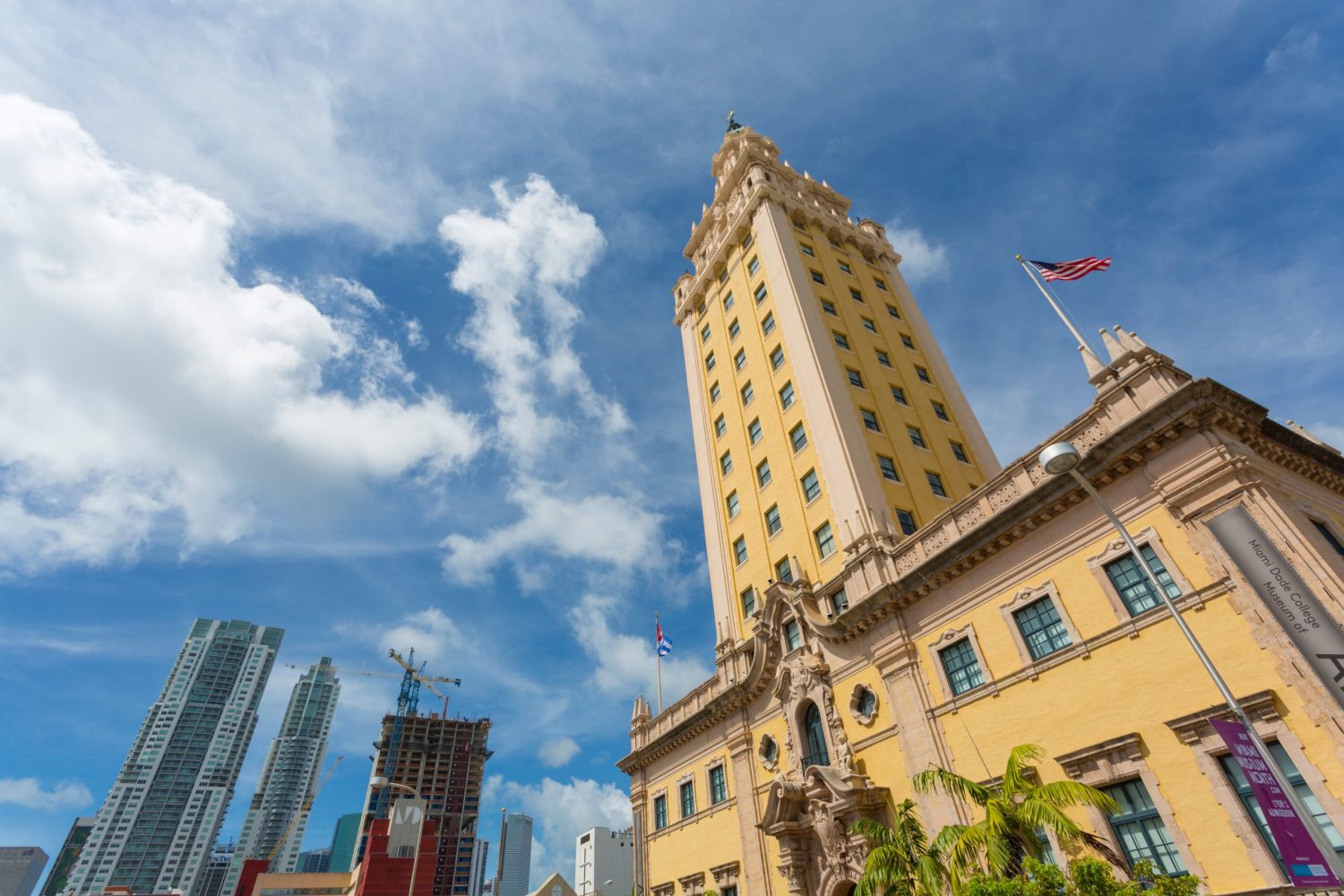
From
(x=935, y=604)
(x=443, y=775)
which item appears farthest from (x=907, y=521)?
(x=443, y=775)

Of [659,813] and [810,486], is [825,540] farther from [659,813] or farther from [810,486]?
[659,813]

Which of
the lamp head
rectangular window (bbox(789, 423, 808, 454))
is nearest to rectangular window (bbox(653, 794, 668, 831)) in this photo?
rectangular window (bbox(789, 423, 808, 454))

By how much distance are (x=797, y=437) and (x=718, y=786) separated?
18.9m

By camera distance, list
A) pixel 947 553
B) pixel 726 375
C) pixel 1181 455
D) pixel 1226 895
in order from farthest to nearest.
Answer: pixel 726 375, pixel 947 553, pixel 1181 455, pixel 1226 895

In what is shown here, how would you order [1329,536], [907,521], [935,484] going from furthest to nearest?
1. [935,484]
2. [907,521]
3. [1329,536]

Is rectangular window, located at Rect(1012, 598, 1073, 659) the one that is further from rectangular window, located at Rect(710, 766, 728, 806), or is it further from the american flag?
rectangular window, located at Rect(710, 766, 728, 806)

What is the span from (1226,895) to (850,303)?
35653 millimetres

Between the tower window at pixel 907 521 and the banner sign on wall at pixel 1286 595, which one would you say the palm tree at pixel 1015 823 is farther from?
the tower window at pixel 907 521

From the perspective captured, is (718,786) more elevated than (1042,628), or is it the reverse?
(718,786)

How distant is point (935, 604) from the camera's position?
25.9 m

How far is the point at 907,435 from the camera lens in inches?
1497

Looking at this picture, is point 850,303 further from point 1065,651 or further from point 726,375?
point 1065,651

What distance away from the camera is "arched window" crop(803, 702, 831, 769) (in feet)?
97.3

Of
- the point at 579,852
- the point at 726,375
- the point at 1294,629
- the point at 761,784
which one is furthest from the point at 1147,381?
the point at 579,852
